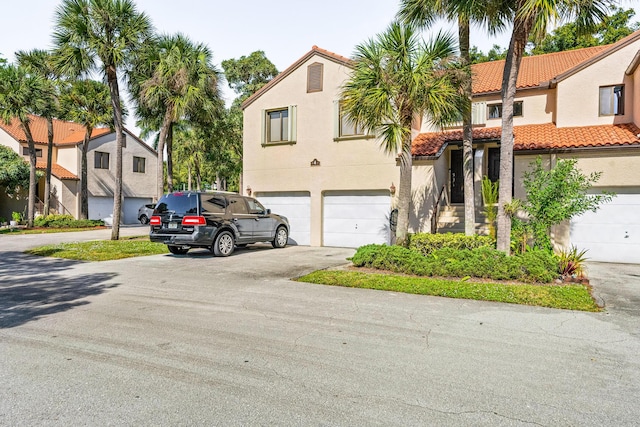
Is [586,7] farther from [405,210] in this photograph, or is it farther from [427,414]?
[427,414]

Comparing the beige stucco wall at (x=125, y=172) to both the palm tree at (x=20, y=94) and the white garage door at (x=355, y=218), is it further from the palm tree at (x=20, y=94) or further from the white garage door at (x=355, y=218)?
the white garage door at (x=355, y=218)

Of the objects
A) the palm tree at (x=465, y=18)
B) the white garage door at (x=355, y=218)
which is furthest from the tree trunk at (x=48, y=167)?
the palm tree at (x=465, y=18)

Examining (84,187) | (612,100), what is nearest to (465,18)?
(612,100)

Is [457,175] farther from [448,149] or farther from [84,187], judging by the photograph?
[84,187]

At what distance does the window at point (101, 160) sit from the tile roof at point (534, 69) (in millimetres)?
26613

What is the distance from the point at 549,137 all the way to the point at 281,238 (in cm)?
982

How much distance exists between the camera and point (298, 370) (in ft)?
13.8

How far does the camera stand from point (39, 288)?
8.16m

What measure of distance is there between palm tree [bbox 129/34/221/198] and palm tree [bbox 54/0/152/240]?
3.16 feet

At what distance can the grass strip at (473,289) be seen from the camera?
7133mm

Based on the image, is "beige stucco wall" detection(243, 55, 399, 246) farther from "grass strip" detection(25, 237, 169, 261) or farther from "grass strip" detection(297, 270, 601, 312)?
"grass strip" detection(297, 270, 601, 312)

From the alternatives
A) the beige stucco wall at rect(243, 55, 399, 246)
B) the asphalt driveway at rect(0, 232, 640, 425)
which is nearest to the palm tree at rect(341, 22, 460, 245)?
the beige stucco wall at rect(243, 55, 399, 246)

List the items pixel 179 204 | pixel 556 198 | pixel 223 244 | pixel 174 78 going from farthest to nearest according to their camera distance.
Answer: pixel 174 78 < pixel 223 244 < pixel 179 204 < pixel 556 198

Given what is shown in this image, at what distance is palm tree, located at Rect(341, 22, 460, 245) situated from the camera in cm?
1006
